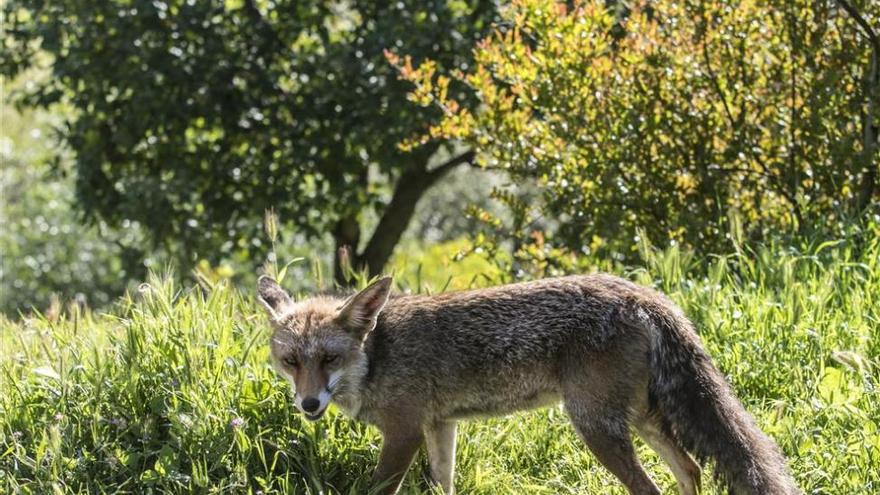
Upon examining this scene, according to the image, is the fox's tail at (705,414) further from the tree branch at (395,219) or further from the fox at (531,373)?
the tree branch at (395,219)

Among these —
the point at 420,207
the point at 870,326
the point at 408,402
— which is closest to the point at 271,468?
the point at 408,402

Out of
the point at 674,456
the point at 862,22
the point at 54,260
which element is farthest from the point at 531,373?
the point at 54,260

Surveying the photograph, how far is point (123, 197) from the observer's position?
12.5 meters

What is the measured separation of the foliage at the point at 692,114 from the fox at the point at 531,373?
2600mm

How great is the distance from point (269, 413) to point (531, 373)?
1.33m

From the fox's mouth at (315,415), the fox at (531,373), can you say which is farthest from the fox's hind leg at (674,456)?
the fox's mouth at (315,415)

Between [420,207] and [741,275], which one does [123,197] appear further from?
[420,207]

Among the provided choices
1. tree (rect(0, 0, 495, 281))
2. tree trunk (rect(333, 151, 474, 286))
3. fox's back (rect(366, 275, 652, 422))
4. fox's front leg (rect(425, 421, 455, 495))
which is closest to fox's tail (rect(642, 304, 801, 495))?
fox's back (rect(366, 275, 652, 422))

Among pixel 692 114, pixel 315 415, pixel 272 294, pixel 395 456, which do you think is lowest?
pixel 395 456

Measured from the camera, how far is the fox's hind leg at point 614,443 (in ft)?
17.1

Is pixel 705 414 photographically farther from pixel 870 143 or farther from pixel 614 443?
pixel 870 143

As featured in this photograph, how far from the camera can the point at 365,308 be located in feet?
18.4

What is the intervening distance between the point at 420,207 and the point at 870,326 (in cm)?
1750

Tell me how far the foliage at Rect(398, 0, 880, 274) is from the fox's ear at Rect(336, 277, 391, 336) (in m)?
2.90
